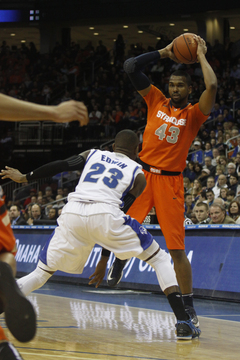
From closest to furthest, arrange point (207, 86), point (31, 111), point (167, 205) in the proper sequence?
point (31, 111), point (207, 86), point (167, 205)

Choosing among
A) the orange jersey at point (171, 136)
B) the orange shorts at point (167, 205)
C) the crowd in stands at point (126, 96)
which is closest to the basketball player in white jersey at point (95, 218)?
the orange shorts at point (167, 205)

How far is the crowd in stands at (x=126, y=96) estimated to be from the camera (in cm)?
1145

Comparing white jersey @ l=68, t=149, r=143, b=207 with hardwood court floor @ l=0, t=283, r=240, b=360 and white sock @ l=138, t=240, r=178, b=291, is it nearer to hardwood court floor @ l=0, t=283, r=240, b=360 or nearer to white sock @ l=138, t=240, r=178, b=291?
white sock @ l=138, t=240, r=178, b=291

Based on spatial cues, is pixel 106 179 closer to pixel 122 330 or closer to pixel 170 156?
pixel 170 156

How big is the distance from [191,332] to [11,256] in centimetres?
225

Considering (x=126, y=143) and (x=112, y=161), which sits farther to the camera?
(x=126, y=143)

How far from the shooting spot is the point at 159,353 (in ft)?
12.7

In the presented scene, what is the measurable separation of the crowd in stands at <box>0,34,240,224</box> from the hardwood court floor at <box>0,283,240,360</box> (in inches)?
87.9

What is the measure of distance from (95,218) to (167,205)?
1.13m

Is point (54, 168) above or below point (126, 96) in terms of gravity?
above

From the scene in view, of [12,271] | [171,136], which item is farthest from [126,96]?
[12,271]

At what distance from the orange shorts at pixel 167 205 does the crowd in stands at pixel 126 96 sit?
3269 mm

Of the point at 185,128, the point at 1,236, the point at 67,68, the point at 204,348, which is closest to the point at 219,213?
the point at 185,128

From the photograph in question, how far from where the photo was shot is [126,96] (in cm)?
1941
